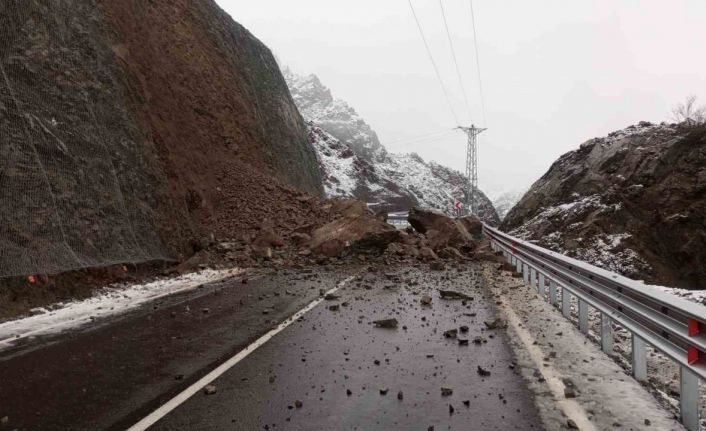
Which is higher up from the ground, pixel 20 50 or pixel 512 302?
pixel 20 50

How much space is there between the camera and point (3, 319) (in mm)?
7734

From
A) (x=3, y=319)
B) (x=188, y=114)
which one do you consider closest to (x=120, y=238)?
(x=3, y=319)

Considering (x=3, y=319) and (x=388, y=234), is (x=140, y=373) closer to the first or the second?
(x=3, y=319)

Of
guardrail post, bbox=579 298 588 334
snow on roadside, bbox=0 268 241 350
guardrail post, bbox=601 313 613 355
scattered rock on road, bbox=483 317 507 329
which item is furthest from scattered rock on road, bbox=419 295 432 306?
snow on roadside, bbox=0 268 241 350

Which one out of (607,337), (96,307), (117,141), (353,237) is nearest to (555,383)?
(607,337)

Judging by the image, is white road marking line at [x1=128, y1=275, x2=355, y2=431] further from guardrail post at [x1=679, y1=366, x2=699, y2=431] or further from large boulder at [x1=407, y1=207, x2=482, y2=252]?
large boulder at [x1=407, y1=207, x2=482, y2=252]

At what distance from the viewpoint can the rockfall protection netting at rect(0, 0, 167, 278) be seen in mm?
9234

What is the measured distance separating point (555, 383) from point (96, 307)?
7682 millimetres

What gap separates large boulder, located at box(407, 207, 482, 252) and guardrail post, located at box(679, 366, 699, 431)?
15.3 meters

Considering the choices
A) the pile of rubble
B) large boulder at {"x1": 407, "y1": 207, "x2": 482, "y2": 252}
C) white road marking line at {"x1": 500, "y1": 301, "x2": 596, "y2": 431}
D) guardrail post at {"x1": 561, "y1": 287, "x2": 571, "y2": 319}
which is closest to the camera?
white road marking line at {"x1": 500, "y1": 301, "x2": 596, "y2": 431}

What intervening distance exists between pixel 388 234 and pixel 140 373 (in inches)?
547

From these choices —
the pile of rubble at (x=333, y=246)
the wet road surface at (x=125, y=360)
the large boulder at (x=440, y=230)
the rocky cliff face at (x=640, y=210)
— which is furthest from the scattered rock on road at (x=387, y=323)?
the rocky cliff face at (x=640, y=210)

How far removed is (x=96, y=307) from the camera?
882 centimetres

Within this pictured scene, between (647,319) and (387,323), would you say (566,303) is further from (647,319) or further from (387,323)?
(647,319)
